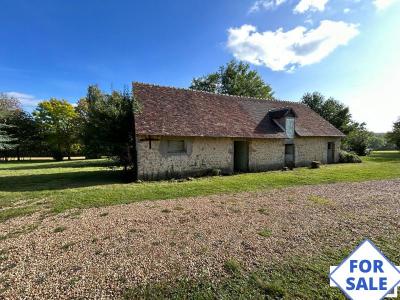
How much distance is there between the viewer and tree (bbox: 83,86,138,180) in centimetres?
1203

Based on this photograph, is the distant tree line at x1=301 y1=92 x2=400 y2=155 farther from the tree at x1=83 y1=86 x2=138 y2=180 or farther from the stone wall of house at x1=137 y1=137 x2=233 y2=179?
the tree at x1=83 y1=86 x2=138 y2=180

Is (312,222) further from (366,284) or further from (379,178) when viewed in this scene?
(379,178)

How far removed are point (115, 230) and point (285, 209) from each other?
4.80 m

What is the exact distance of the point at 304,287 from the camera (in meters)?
3.24

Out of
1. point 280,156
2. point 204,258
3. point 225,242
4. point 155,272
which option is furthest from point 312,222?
point 280,156

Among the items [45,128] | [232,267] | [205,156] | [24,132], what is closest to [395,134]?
[205,156]

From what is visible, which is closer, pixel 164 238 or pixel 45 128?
pixel 164 238

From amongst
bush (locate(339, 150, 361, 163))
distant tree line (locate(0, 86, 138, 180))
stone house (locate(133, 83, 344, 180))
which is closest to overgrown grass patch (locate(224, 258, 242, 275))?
stone house (locate(133, 83, 344, 180))

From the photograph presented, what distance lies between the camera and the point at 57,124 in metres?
32.1

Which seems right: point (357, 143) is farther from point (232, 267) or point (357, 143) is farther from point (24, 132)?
point (24, 132)

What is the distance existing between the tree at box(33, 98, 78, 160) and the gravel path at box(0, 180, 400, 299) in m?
29.4

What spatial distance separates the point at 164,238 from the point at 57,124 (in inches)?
1344

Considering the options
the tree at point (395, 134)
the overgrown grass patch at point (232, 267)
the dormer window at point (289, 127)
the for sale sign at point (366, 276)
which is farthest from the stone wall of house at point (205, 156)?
the tree at point (395, 134)

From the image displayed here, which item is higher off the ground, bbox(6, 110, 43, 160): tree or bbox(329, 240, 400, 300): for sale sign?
bbox(6, 110, 43, 160): tree
